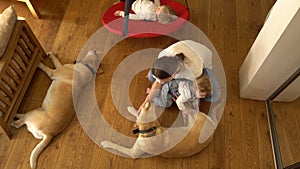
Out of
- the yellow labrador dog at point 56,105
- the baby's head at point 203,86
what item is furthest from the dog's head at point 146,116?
the yellow labrador dog at point 56,105

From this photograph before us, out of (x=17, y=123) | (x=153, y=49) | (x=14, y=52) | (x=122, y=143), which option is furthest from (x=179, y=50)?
(x=17, y=123)

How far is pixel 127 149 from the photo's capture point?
1526 millimetres

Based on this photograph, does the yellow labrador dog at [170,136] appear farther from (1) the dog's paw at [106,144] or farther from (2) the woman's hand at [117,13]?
(2) the woman's hand at [117,13]

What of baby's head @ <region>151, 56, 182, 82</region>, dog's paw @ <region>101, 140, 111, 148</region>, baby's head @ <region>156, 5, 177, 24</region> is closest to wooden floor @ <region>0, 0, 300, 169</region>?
dog's paw @ <region>101, 140, 111, 148</region>

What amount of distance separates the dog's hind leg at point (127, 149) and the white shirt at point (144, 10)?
0.82 meters

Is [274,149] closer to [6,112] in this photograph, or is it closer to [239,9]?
[239,9]

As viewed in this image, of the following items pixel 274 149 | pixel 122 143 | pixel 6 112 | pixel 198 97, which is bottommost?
pixel 274 149

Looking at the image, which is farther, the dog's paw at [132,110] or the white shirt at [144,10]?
the white shirt at [144,10]

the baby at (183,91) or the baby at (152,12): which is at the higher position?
the baby at (152,12)

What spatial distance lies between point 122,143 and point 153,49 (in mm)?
686

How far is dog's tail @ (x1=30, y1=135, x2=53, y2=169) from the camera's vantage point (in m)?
1.47

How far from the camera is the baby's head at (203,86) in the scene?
1520mm

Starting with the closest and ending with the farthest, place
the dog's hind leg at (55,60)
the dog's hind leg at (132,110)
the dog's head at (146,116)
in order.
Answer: the dog's head at (146,116), the dog's hind leg at (132,110), the dog's hind leg at (55,60)

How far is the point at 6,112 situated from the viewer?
1480mm
